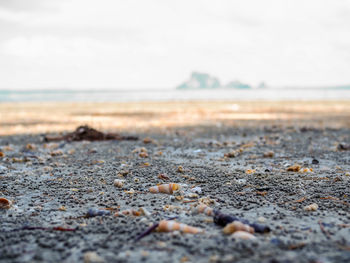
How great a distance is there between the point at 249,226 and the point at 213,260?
25.6 inches

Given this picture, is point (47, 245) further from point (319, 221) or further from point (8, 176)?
point (8, 176)

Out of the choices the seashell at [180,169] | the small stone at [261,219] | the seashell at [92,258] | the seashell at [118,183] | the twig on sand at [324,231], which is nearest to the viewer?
the seashell at [92,258]

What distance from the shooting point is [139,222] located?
3342 mm

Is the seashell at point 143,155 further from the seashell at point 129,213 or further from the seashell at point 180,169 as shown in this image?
the seashell at point 129,213

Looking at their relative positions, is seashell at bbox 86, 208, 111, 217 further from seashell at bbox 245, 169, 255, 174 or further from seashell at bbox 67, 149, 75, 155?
seashell at bbox 67, 149, 75, 155

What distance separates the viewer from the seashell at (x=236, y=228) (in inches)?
119

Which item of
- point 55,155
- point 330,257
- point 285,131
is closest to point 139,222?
point 330,257

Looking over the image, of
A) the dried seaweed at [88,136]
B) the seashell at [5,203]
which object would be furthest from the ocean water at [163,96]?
the seashell at [5,203]

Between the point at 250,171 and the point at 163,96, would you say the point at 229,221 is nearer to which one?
the point at 250,171

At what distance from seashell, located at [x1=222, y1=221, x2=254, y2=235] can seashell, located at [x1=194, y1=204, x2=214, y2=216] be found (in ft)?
1.53

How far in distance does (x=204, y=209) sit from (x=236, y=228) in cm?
61

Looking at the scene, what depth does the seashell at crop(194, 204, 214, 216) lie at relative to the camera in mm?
3551

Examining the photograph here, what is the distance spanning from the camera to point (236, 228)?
120 inches

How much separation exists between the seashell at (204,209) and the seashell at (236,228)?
0.47 meters
